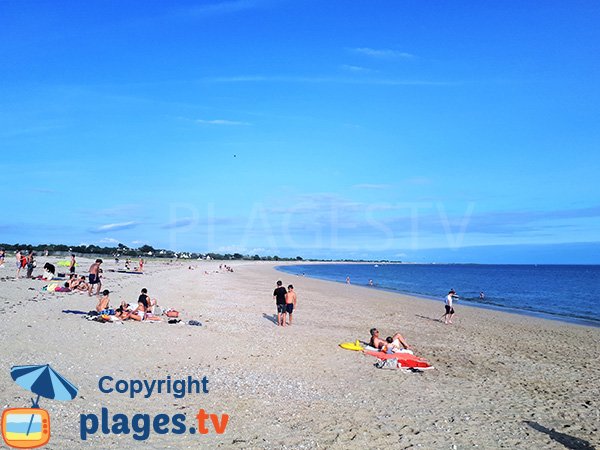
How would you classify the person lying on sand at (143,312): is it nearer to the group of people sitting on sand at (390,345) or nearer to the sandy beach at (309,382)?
the sandy beach at (309,382)

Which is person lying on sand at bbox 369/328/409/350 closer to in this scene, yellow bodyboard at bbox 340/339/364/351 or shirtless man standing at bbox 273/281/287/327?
yellow bodyboard at bbox 340/339/364/351

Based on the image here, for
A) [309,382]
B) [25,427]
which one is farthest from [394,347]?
[25,427]

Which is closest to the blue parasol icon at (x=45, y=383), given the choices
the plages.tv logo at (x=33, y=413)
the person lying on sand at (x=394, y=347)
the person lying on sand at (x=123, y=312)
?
the plages.tv logo at (x=33, y=413)

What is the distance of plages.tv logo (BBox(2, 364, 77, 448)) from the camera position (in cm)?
614

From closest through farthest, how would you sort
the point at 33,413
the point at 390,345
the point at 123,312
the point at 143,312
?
the point at 33,413 < the point at 390,345 < the point at 123,312 < the point at 143,312

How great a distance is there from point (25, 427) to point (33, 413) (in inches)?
17.3

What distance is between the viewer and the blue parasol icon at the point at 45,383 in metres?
7.12

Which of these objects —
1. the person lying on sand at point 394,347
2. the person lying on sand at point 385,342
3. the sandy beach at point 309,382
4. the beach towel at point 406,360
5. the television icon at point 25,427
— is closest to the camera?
the television icon at point 25,427

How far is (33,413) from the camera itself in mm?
6805

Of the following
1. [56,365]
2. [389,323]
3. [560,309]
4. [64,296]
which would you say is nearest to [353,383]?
[56,365]

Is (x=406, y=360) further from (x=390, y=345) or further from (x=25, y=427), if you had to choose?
(x=25, y=427)

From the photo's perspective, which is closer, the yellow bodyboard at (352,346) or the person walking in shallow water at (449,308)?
the yellow bodyboard at (352,346)

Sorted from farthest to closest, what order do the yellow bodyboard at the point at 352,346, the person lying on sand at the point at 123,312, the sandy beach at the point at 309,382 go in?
the person lying on sand at the point at 123,312 → the yellow bodyboard at the point at 352,346 → the sandy beach at the point at 309,382

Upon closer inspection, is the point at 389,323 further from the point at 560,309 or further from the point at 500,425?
the point at 560,309
